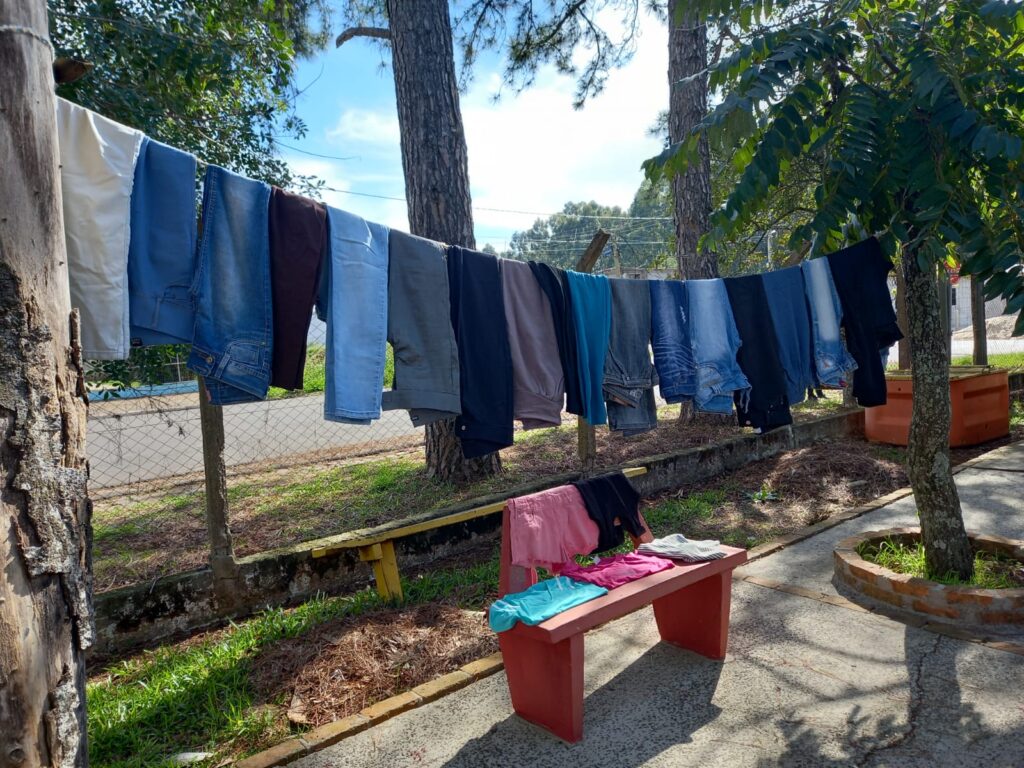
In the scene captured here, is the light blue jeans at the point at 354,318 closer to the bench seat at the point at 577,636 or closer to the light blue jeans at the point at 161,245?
the light blue jeans at the point at 161,245

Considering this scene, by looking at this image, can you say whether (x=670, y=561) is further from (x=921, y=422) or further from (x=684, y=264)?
(x=684, y=264)

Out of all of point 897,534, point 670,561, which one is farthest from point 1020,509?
point 670,561

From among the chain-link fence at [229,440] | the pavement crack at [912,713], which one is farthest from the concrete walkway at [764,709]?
the chain-link fence at [229,440]

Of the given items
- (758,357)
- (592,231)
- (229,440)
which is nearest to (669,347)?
(758,357)

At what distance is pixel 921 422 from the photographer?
13.6 feet

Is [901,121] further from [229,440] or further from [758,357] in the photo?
[229,440]

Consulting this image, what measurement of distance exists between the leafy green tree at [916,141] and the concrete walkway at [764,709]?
0.93 metres

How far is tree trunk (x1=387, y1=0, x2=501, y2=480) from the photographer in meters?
6.29

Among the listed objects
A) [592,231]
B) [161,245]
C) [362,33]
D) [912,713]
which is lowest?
[912,713]

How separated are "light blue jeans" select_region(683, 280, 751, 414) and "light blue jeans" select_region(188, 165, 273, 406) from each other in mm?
2736

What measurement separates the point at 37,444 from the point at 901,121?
4.21 metres

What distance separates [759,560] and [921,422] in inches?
56.6

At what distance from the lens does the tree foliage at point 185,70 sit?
4.58 m

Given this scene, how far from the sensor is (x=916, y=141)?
364 cm
